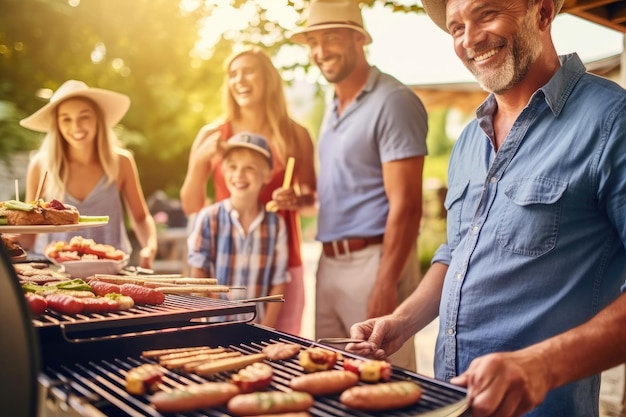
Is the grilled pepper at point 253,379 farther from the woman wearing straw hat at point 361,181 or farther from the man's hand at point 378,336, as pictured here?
the woman wearing straw hat at point 361,181

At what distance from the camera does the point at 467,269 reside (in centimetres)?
199

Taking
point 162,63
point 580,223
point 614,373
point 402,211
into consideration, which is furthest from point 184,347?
point 162,63

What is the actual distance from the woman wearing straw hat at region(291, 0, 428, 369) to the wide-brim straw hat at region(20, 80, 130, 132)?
1.36 metres

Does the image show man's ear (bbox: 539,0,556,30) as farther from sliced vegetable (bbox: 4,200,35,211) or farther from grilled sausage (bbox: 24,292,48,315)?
sliced vegetable (bbox: 4,200,35,211)

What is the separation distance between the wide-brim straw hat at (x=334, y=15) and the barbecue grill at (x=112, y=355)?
218 cm

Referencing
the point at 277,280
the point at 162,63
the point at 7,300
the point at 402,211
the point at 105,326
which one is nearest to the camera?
the point at 7,300

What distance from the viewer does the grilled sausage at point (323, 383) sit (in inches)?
56.5

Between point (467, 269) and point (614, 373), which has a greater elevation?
point (467, 269)

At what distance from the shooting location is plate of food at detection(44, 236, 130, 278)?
8.80ft

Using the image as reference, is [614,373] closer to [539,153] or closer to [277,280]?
[277,280]

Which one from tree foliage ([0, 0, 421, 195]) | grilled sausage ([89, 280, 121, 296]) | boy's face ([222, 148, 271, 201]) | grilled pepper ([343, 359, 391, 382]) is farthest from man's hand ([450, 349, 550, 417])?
tree foliage ([0, 0, 421, 195])

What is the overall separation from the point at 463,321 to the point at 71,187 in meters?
3.03

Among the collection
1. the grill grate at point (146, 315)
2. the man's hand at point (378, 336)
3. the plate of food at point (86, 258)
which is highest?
the plate of food at point (86, 258)

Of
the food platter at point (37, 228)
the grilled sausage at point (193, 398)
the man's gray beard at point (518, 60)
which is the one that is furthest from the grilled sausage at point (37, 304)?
the man's gray beard at point (518, 60)
